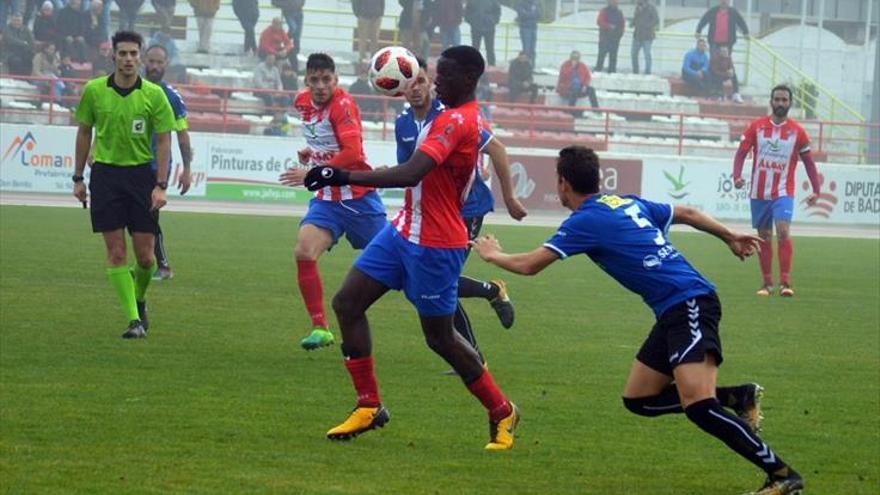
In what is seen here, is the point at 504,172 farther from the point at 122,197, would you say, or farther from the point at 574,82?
the point at 574,82

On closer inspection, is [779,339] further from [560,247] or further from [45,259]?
[45,259]

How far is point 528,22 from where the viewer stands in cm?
3994

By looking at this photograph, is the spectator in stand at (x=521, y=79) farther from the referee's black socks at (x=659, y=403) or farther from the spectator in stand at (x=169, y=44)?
the referee's black socks at (x=659, y=403)

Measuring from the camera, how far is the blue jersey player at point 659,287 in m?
6.71

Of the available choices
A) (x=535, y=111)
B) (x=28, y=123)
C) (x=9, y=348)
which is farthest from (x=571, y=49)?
(x=9, y=348)

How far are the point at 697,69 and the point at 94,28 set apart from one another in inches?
619

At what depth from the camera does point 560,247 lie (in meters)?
6.90

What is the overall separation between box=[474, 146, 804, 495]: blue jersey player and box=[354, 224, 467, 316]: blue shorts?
788 millimetres

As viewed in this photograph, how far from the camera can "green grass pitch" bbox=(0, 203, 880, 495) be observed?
7086mm

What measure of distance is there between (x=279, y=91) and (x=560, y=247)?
28.3m

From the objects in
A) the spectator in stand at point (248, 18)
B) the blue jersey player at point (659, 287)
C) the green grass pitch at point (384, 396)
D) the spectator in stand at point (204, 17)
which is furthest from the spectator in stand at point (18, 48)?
the blue jersey player at point (659, 287)

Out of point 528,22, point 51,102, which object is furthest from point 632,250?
point 528,22

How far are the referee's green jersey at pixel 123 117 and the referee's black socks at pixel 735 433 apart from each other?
5821 millimetres

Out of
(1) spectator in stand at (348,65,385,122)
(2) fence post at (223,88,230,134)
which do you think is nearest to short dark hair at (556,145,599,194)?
(2) fence post at (223,88,230,134)
